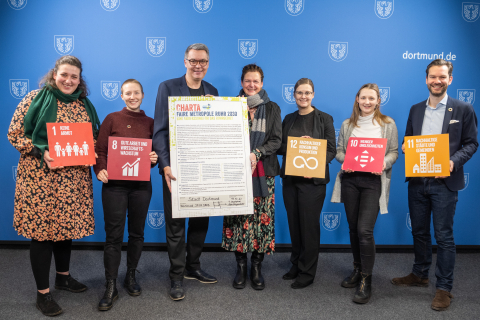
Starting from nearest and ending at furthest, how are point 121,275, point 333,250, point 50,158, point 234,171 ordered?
point 50,158 < point 234,171 < point 121,275 < point 333,250

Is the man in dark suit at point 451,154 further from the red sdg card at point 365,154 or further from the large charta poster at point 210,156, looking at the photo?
the large charta poster at point 210,156

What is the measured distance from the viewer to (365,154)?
2.15 metres

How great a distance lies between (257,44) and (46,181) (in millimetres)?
2402

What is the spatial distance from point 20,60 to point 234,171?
2858mm

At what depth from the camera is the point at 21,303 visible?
6.98 ft

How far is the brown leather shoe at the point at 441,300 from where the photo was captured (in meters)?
2.09

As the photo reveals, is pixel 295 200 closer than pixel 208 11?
Yes

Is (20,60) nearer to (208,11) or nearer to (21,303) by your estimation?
(208,11)

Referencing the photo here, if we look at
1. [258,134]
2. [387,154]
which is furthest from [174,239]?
[387,154]

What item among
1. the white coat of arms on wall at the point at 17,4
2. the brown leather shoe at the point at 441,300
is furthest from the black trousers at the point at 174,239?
the white coat of arms on wall at the point at 17,4

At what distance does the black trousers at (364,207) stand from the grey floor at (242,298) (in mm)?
361

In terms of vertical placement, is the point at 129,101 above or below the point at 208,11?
below

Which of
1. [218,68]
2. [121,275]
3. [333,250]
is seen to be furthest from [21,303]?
[333,250]

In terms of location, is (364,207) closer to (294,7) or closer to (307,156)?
(307,156)
